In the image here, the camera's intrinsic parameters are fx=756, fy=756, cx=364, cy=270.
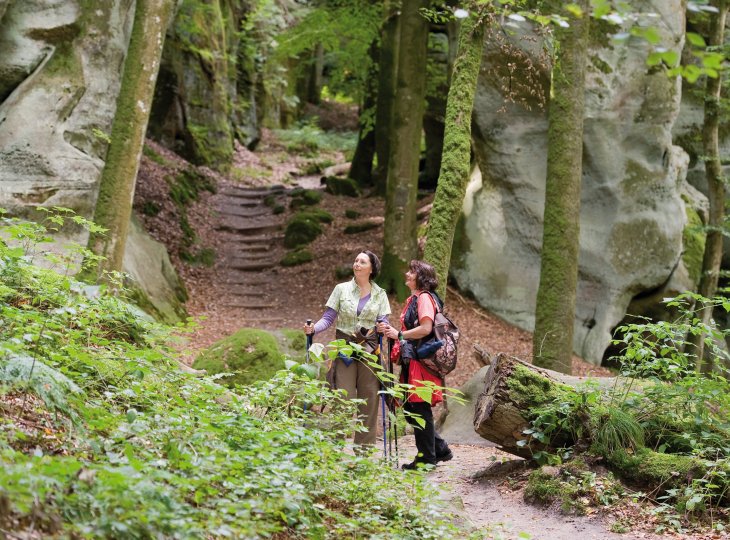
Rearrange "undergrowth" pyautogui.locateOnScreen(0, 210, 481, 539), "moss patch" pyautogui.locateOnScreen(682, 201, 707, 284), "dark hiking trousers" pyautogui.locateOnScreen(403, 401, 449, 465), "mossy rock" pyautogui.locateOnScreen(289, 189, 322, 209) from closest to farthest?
1. "undergrowth" pyautogui.locateOnScreen(0, 210, 481, 539)
2. "dark hiking trousers" pyautogui.locateOnScreen(403, 401, 449, 465)
3. "moss patch" pyautogui.locateOnScreen(682, 201, 707, 284)
4. "mossy rock" pyautogui.locateOnScreen(289, 189, 322, 209)

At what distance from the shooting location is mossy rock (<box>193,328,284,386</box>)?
9.44 m

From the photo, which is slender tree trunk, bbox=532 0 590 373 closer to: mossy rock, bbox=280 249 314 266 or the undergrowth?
the undergrowth

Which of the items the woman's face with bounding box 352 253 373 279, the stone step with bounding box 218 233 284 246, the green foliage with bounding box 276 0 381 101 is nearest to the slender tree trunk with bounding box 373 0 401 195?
the green foliage with bounding box 276 0 381 101

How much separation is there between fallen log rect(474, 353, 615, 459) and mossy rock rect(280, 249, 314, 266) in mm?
10790

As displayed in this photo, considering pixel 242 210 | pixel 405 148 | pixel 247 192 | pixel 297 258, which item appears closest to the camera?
pixel 405 148

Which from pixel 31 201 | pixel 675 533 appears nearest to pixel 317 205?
pixel 31 201

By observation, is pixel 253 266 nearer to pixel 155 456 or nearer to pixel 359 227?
pixel 359 227

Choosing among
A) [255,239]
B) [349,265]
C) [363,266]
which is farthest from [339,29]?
[363,266]

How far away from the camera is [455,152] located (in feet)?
32.3

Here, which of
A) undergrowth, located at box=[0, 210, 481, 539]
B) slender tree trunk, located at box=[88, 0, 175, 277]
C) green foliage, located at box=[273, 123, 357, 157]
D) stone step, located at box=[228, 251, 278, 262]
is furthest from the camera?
green foliage, located at box=[273, 123, 357, 157]

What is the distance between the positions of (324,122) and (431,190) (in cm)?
1850

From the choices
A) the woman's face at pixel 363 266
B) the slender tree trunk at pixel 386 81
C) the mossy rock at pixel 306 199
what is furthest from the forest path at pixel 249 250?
the woman's face at pixel 363 266

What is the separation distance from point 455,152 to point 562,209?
2335 mm

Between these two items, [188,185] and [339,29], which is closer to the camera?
[339,29]
